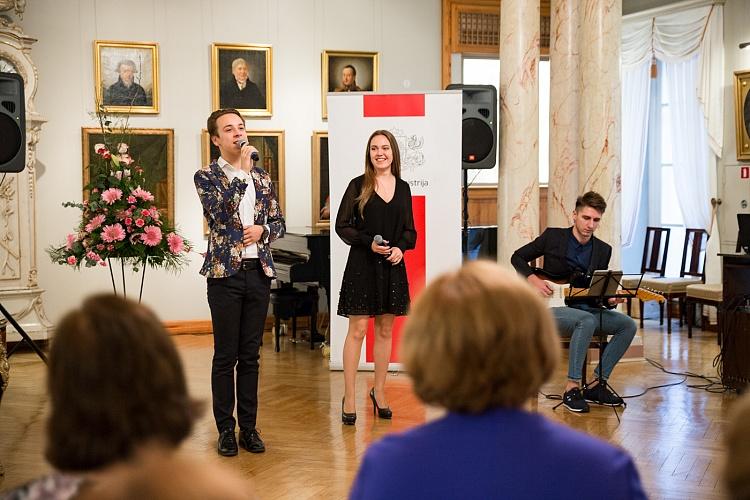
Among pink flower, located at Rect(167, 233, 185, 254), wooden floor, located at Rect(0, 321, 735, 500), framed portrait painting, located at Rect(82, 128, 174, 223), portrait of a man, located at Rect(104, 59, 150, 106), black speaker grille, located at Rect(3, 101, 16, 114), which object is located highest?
portrait of a man, located at Rect(104, 59, 150, 106)

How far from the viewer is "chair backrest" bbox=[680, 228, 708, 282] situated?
9.80m

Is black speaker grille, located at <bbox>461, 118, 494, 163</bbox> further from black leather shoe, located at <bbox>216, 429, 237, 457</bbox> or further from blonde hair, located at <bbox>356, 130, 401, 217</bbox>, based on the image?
black leather shoe, located at <bbox>216, 429, 237, 457</bbox>

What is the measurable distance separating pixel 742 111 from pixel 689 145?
0.87m

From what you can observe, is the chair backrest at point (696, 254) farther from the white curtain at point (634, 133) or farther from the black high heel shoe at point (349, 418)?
the black high heel shoe at point (349, 418)

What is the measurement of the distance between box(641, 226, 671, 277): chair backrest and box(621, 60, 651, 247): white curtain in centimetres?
37

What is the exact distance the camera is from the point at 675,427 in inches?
218

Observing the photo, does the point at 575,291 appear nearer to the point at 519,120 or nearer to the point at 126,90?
the point at 519,120

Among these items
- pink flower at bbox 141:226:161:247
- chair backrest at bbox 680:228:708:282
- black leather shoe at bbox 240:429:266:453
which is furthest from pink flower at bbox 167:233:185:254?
chair backrest at bbox 680:228:708:282

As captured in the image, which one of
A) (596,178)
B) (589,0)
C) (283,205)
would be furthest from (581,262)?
(283,205)

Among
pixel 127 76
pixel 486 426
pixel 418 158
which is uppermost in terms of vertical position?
pixel 127 76

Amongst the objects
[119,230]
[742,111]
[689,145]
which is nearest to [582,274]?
[119,230]

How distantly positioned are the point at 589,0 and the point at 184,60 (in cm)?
401

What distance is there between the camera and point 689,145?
10.1m

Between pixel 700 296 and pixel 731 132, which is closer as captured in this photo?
pixel 700 296
